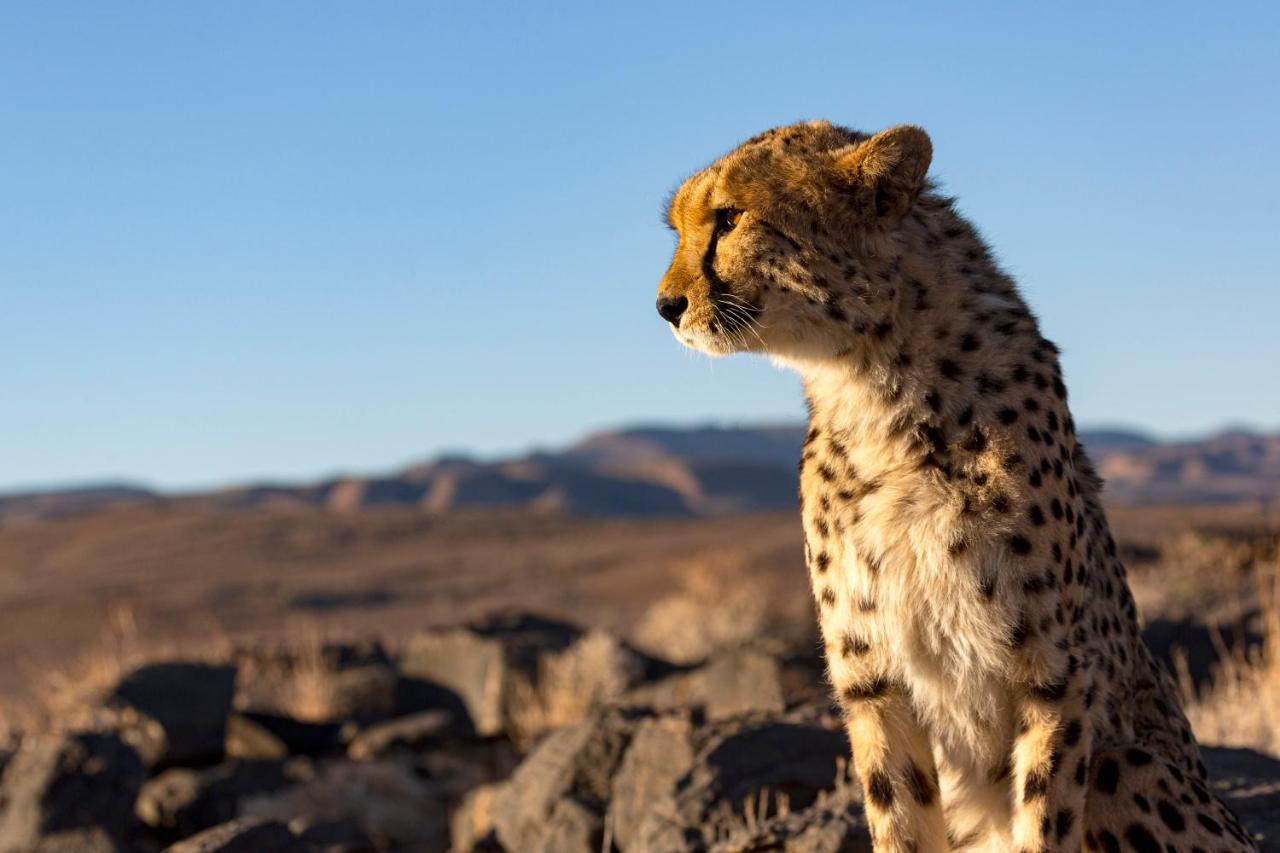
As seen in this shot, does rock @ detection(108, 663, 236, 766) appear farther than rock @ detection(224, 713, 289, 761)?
No

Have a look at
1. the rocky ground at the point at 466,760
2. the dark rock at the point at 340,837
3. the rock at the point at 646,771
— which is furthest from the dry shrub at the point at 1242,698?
the dark rock at the point at 340,837

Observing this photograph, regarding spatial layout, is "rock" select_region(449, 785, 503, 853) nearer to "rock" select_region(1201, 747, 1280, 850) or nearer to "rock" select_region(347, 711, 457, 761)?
"rock" select_region(347, 711, 457, 761)

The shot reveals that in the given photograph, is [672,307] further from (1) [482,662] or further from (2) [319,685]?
(2) [319,685]

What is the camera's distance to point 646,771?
605 cm

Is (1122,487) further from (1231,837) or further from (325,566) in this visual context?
(1231,837)

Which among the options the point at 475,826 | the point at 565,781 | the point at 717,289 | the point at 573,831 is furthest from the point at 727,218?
the point at 475,826

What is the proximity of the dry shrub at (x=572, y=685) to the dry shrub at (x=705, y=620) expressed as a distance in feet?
9.77

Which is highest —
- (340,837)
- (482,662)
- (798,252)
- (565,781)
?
(798,252)

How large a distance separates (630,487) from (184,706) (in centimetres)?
7725

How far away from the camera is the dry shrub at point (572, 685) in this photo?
10.1 m

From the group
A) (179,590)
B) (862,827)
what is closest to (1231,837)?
(862,827)

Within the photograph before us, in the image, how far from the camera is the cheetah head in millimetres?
3771

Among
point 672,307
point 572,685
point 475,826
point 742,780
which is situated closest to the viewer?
point 672,307

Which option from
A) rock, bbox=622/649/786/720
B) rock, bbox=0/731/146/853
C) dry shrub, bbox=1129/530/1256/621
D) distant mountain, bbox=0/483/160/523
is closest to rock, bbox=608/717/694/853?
rock, bbox=622/649/786/720
